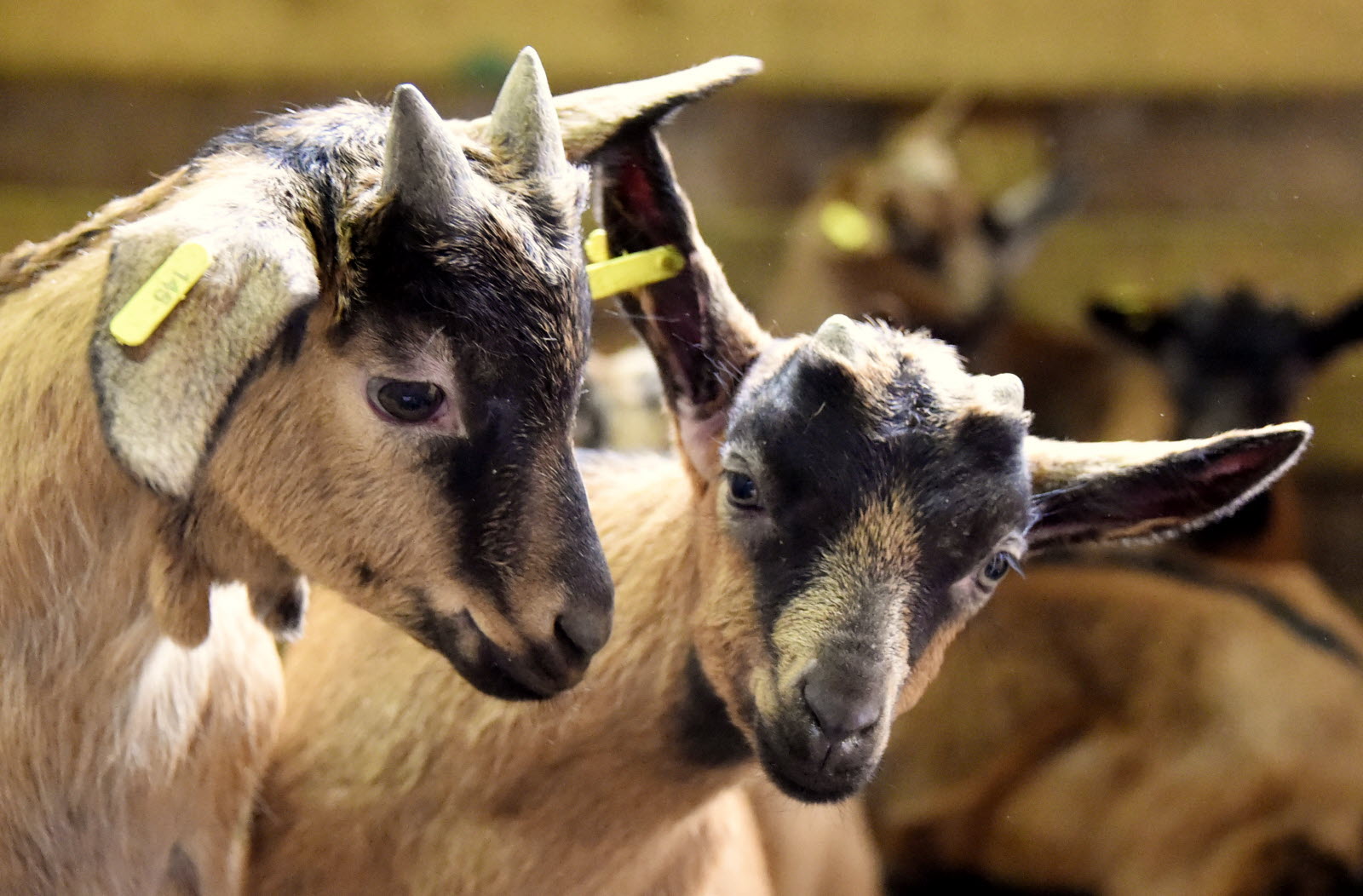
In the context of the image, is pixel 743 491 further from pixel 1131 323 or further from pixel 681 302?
pixel 1131 323

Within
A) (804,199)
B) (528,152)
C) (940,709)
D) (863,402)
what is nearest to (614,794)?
(863,402)

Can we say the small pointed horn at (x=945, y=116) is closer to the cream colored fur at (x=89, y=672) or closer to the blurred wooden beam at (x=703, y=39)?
the blurred wooden beam at (x=703, y=39)

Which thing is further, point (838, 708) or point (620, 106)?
point (620, 106)

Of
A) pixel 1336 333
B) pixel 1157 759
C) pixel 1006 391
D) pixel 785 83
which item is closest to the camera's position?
pixel 1006 391

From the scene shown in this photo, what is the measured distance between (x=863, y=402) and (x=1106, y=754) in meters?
1.47

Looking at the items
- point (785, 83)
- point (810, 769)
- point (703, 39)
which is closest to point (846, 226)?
point (785, 83)

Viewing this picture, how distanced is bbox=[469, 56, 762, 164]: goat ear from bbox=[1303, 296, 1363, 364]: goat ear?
97 centimetres

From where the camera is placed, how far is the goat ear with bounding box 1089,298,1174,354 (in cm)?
193

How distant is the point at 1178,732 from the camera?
2.08 m

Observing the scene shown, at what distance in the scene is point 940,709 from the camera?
173 cm

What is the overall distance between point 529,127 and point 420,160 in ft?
0.38

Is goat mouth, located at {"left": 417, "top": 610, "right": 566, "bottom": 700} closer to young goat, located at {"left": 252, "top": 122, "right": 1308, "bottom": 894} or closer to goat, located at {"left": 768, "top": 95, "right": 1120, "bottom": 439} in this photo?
young goat, located at {"left": 252, "top": 122, "right": 1308, "bottom": 894}

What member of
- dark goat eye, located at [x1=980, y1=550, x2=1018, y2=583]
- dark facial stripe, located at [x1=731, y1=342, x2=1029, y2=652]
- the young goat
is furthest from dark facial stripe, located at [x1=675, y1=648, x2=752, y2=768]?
dark goat eye, located at [x1=980, y1=550, x2=1018, y2=583]

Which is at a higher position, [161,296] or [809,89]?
[161,296]
